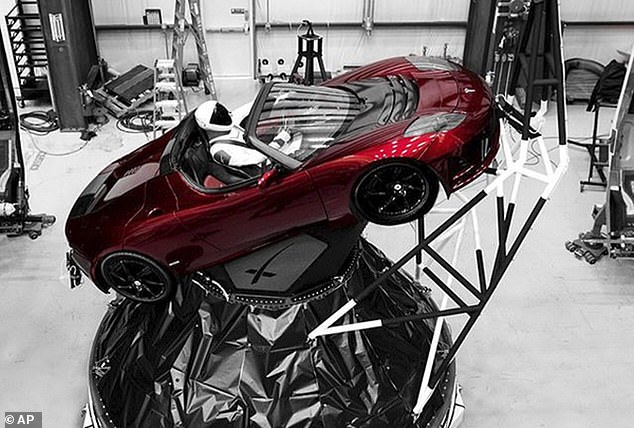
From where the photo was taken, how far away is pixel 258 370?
120 inches

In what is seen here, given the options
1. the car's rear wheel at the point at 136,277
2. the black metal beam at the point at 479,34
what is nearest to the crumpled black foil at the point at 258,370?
the car's rear wheel at the point at 136,277

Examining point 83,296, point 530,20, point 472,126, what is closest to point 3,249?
point 83,296

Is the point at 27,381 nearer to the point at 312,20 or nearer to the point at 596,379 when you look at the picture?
the point at 596,379

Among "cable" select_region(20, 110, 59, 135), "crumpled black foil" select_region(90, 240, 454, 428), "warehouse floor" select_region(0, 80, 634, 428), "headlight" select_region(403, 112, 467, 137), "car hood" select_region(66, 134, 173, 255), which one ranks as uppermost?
"headlight" select_region(403, 112, 467, 137)

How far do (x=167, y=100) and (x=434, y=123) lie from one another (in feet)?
13.8

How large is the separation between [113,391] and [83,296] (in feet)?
4.81

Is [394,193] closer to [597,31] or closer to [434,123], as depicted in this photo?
[434,123]

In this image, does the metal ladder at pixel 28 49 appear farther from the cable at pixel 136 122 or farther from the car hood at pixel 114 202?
the car hood at pixel 114 202

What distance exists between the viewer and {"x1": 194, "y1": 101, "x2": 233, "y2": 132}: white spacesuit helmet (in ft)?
10.9

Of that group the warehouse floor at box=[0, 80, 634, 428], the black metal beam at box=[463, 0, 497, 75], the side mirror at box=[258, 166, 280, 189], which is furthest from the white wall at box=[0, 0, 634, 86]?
the side mirror at box=[258, 166, 280, 189]

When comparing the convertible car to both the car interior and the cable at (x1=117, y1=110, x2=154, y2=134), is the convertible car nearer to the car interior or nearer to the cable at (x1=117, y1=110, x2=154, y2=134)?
the car interior

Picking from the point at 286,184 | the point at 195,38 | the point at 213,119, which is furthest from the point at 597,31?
the point at 286,184

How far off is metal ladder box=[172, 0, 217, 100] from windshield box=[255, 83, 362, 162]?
335 cm

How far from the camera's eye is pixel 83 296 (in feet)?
14.8
